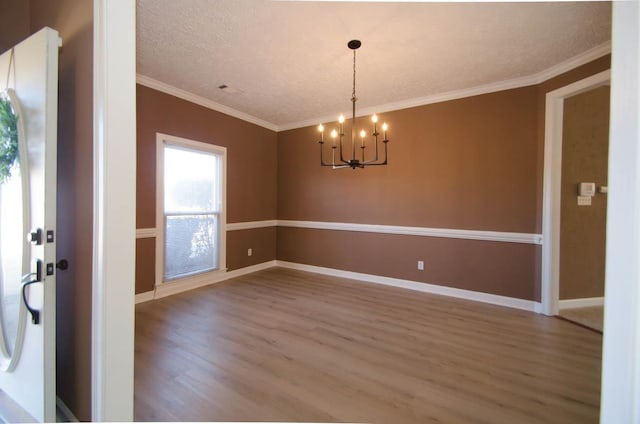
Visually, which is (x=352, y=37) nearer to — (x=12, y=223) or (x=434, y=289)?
(x=12, y=223)

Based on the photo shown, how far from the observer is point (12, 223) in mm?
1495

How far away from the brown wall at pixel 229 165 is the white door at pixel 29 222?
179cm

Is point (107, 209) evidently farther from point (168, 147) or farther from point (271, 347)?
point (168, 147)

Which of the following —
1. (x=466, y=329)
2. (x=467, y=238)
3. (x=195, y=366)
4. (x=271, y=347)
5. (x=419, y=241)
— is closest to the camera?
(x=195, y=366)

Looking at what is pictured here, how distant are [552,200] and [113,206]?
403cm

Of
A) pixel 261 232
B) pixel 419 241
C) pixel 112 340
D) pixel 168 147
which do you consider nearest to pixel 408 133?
pixel 419 241

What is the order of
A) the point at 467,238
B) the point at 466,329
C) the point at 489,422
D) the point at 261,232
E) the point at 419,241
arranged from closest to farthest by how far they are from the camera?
the point at 489,422, the point at 466,329, the point at 467,238, the point at 419,241, the point at 261,232

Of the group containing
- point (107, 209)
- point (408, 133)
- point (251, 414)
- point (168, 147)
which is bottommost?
point (251, 414)

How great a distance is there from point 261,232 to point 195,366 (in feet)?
10.1

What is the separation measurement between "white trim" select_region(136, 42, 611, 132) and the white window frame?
604mm

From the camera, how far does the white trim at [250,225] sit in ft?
14.7

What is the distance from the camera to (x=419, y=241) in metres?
3.94

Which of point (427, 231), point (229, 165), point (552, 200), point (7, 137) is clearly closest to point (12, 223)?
point (7, 137)

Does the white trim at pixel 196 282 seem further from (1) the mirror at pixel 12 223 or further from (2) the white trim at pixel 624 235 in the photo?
(2) the white trim at pixel 624 235
